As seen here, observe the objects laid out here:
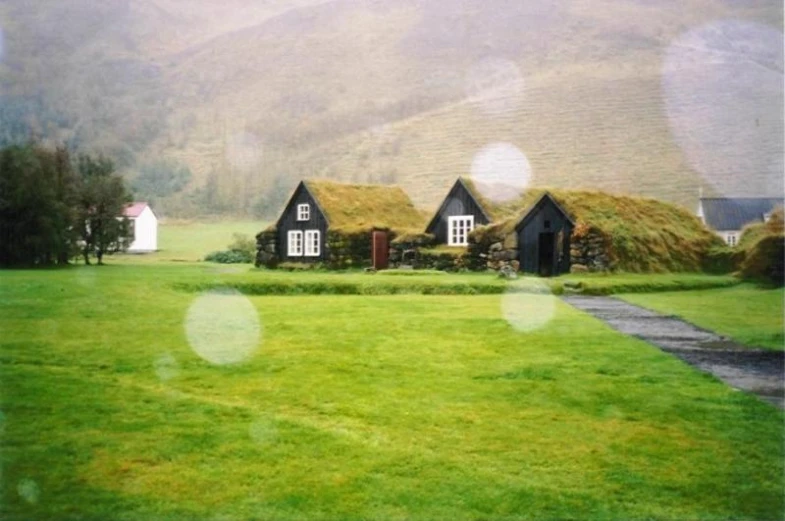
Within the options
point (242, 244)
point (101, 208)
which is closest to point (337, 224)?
point (242, 244)

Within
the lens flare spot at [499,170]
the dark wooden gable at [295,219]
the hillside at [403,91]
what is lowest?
the dark wooden gable at [295,219]

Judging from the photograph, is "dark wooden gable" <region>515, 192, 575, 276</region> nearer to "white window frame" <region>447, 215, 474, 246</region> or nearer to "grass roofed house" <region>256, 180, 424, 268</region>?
"white window frame" <region>447, 215, 474, 246</region>

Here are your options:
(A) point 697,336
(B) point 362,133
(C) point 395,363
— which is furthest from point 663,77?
(C) point 395,363

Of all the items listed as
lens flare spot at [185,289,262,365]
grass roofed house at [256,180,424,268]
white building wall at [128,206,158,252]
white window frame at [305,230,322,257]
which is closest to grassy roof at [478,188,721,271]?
grass roofed house at [256,180,424,268]

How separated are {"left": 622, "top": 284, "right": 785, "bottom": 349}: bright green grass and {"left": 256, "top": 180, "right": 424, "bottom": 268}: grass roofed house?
2.47 meters

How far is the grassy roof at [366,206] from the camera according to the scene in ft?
22.5

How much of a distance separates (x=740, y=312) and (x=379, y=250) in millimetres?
3656

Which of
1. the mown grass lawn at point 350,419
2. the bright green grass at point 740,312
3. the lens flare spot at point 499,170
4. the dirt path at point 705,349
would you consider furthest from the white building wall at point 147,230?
the bright green grass at point 740,312

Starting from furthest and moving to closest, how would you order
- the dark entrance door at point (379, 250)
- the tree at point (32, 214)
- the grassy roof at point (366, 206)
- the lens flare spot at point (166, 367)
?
the dark entrance door at point (379, 250)
the grassy roof at point (366, 206)
the tree at point (32, 214)
the lens flare spot at point (166, 367)

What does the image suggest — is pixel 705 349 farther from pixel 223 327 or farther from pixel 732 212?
pixel 223 327

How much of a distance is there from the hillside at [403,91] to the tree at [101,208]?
7.7 inches

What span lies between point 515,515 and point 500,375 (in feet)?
4.06

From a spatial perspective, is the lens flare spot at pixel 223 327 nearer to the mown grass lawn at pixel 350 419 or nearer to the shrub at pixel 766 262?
the mown grass lawn at pixel 350 419

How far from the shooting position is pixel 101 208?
19.5ft
